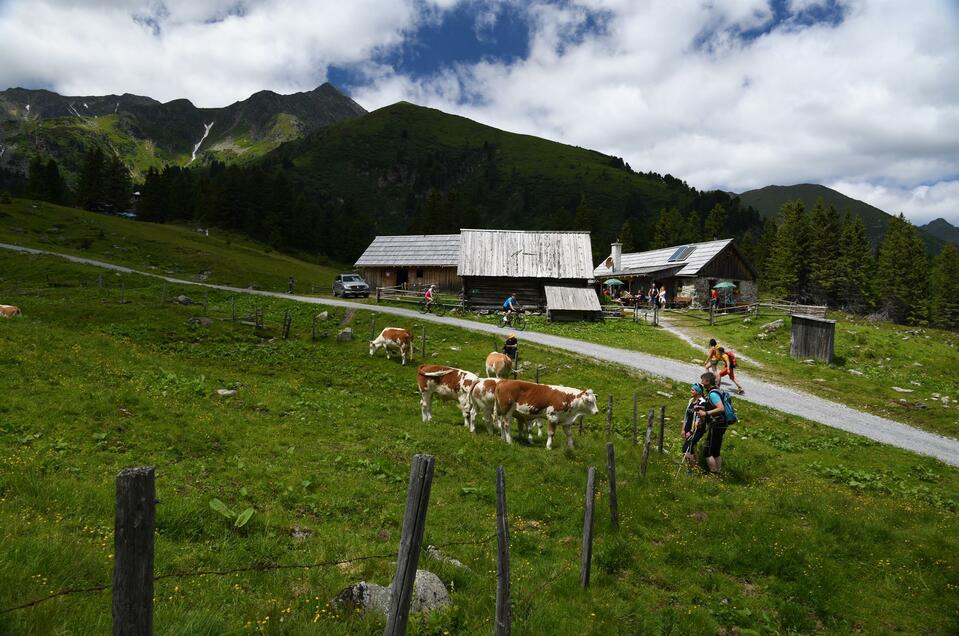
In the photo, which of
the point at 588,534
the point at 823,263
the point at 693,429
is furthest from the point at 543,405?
the point at 823,263

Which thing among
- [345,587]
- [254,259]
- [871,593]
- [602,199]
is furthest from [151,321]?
[602,199]

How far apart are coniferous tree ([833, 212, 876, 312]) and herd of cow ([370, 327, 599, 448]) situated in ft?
229

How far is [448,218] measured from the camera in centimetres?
9669

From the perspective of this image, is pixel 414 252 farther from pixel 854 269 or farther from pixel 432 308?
pixel 854 269

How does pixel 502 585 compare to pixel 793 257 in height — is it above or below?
below

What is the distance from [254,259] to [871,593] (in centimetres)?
7294

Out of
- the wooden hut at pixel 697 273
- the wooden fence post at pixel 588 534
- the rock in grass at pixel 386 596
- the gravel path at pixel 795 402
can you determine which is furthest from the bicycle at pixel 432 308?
the rock in grass at pixel 386 596

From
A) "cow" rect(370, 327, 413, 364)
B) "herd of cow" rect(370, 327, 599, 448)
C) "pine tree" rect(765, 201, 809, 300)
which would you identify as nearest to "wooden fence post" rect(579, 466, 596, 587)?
"herd of cow" rect(370, 327, 599, 448)

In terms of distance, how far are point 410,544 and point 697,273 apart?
53259mm

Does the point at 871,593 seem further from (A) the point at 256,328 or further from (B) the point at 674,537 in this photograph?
(A) the point at 256,328

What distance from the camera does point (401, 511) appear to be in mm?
8898

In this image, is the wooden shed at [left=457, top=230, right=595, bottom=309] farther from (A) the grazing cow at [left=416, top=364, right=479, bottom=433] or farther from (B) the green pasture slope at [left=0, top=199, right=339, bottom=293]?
(A) the grazing cow at [left=416, top=364, right=479, bottom=433]

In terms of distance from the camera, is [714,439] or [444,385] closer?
[714,439]

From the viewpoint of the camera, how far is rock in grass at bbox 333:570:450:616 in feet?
18.3
